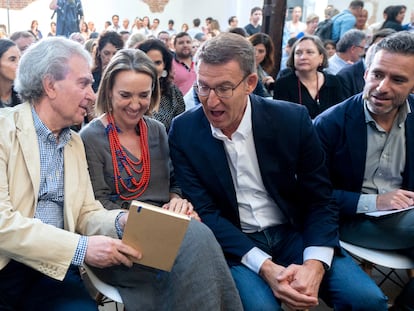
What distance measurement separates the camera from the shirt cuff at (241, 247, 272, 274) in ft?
5.50

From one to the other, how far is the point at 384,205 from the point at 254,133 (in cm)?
70

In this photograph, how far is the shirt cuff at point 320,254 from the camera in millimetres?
1690

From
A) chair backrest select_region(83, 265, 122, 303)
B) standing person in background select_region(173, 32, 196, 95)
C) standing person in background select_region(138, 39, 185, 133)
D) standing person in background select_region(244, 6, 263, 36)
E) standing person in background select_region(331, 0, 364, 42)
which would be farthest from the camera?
standing person in background select_region(244, 6, 263, 36)

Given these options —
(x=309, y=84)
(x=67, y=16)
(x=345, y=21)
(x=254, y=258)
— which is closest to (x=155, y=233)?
(x=254, y=258)

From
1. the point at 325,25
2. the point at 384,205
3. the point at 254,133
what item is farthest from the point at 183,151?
the point at 325,25

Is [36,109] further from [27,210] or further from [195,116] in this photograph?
[195,116]

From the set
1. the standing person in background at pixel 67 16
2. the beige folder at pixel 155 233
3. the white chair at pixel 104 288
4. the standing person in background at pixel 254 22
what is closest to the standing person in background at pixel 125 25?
the standing person in background at pixel 67 16

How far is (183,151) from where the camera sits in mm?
1868

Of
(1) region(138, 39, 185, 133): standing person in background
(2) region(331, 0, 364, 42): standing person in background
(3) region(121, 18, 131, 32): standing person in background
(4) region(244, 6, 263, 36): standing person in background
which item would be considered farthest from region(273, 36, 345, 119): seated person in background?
(3) region(121, 18, 131, 32): standing person in background

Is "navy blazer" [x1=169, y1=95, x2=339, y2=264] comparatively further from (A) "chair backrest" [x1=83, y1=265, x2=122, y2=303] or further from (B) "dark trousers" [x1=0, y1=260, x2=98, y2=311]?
(B) "dark trousers" [x1=0, y1=260, x2=98, y2=311]

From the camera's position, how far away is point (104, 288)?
159 cm

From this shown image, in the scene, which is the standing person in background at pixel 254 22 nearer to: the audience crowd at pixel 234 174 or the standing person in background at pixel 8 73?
the standing person in background at pixel 8 73

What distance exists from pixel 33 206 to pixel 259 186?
926 millimetres

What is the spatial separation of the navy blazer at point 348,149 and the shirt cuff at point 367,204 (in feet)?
0.07
